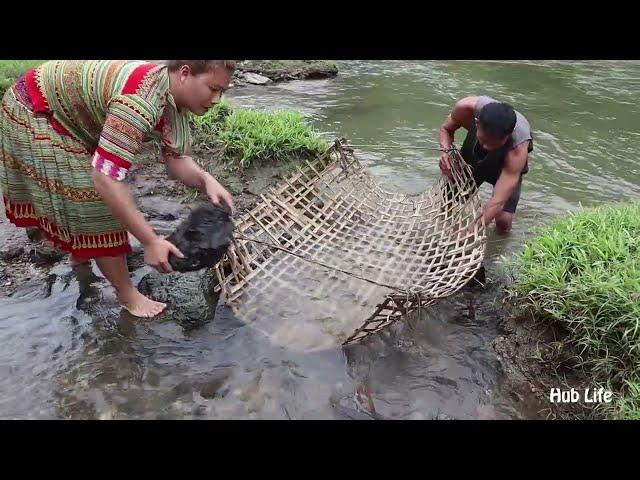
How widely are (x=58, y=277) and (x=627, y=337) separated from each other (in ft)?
9.26

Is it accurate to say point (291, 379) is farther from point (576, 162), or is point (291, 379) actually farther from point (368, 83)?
point (368, 83)

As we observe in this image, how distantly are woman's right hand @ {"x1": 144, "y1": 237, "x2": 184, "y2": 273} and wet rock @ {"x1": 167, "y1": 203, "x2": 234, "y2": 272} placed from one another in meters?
0.09

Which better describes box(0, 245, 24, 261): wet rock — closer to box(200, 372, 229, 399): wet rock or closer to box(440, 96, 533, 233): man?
box(200, 372, 229, 399): wet rock

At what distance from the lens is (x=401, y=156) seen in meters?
5.34

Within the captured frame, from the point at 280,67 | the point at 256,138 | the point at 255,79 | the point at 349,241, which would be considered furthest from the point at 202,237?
the point at 280,67

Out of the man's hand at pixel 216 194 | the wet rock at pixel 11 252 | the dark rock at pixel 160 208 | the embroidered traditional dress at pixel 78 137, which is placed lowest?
the wet rock at pixel 11 252

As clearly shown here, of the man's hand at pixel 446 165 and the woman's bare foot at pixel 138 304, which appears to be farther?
the man's hand at pixel 446 165

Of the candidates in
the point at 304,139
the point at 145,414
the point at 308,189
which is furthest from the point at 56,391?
the point at 304,139

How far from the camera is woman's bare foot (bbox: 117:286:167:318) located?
2609mm

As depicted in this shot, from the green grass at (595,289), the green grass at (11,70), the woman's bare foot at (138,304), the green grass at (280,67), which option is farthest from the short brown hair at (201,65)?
the green grass at (280,67)

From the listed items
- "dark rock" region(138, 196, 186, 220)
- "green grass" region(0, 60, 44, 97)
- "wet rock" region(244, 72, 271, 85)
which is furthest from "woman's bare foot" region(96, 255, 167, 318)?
"wet rock" region(244, 72, 271, 85)

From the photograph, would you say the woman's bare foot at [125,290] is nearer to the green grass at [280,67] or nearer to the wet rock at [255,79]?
the wet rock at [255,79]

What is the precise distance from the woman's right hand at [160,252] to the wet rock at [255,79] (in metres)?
6.22

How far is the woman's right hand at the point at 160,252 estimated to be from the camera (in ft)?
6.28
